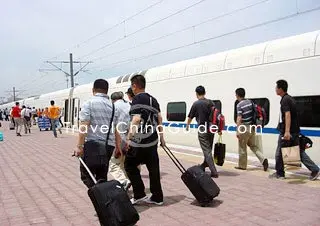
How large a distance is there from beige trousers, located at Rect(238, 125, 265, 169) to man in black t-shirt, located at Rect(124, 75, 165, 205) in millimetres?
2793

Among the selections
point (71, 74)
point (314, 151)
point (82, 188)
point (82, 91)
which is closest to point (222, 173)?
point (314, 151)

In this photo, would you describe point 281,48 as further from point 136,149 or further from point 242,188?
point 136,149

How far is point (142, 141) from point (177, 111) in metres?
7.13

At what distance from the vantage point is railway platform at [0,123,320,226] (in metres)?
4.43

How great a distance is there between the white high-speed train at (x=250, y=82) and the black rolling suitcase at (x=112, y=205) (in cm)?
466

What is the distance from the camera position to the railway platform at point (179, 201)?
174 inches

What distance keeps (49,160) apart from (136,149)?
17.6 ft

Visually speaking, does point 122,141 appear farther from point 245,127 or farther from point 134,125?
point 245,127

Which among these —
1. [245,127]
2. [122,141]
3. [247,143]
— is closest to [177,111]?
[247,143]

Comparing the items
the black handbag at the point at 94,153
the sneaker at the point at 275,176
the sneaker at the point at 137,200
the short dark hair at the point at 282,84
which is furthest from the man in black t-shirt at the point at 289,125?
the black handbag at the point at 94,153

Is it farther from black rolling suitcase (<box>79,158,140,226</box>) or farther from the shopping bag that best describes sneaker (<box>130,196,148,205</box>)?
the shopping bag

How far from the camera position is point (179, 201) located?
5.29 metres

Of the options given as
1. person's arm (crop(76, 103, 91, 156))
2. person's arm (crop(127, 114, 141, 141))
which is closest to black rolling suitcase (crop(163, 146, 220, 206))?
person's arm (crop(127, 114, 141, 141))

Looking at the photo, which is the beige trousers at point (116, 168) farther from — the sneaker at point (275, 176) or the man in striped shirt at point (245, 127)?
the man in striped shirt at point (245, 127)
